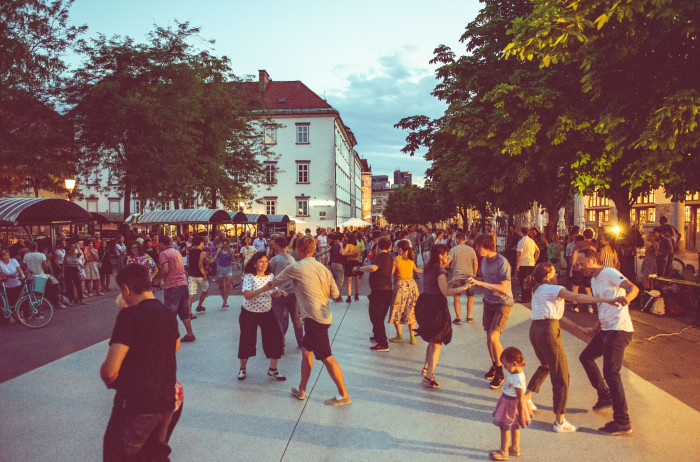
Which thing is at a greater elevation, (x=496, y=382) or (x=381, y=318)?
(x=381, y=318)

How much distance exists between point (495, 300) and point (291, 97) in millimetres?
54438

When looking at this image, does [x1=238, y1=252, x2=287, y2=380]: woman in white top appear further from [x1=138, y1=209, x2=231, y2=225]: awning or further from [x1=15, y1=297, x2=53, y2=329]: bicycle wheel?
[x1=138, y1=209, x2=231, y2=225]: awning

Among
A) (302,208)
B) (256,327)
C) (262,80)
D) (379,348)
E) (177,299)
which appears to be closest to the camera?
(256,327)

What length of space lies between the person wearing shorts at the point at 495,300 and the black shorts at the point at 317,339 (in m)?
2.12

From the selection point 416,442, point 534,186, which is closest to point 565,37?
point 416,442

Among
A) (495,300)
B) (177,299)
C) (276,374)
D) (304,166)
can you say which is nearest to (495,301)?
(495,300)

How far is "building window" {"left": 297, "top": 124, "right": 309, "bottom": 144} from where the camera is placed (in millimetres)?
56000

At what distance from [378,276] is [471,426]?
3803 mm

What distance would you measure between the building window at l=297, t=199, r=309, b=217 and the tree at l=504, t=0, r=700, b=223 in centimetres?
4403

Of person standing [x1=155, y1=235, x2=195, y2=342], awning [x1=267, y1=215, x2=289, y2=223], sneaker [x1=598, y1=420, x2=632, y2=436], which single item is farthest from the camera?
awning [x1=267, y1=215, x2=289, y2=223]

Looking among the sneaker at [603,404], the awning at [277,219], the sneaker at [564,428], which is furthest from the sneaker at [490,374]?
the awning at [277,219]

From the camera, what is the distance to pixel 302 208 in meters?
55.8

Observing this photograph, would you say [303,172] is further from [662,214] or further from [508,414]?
[508,414]

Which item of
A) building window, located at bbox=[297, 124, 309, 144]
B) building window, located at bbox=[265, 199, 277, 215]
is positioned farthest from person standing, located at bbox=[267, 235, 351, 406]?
building window, located at bbox=[297, 124, 309, 144]
